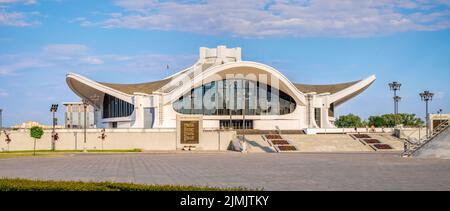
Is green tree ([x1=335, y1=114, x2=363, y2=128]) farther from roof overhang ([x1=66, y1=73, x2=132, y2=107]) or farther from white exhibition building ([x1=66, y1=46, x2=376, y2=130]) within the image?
roof overhang ([x1=66, y1=73, x2=132, y2=107])

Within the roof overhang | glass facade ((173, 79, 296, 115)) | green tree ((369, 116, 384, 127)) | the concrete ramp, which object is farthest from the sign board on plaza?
green tree ((369, 116, 384, 127))

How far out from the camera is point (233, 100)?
2525 inches

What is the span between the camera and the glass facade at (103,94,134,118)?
63.7m

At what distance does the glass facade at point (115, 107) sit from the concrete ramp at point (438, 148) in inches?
1441

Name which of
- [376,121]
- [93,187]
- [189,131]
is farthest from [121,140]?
[376,121]

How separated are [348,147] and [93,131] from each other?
805 inches

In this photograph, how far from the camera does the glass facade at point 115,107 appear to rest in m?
63.7

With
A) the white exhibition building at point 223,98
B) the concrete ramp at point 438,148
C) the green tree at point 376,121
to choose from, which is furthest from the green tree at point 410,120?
the concrete ramp at point 438,148

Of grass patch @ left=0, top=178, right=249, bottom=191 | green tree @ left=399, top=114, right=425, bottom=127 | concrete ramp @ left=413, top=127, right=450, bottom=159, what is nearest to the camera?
grass patch @ left=0, top=178, right=249, bottom=191

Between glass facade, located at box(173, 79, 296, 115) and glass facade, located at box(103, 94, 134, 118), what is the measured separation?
17.7 ft

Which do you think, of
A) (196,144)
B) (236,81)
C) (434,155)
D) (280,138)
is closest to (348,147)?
(280,138)

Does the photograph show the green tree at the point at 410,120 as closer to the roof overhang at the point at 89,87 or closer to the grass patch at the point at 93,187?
the roof overhang at the point at 89,87

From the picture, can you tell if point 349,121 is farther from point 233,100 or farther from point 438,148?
point 438,148

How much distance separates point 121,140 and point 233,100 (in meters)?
18.0
